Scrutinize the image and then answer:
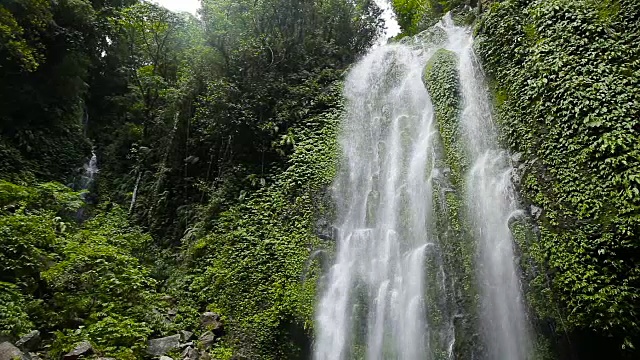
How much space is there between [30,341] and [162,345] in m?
2.08

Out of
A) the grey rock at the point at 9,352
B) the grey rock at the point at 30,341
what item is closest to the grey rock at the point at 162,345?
the grey rock at the point at 30,341

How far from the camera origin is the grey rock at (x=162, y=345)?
7.25 meters

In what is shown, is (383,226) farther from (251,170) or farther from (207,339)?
(251,170)

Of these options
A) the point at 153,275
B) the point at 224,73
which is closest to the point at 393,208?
the point at 153,275

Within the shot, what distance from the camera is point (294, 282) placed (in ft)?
30.3

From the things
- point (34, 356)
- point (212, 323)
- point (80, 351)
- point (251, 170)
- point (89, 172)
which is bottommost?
point (34, 356)

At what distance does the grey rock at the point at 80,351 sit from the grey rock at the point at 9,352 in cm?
62

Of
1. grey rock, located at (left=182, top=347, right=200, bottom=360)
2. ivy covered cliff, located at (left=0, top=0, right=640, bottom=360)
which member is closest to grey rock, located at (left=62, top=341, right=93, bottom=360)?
ivy covered cliff, located at (left=0, top=0, right=640, bottom=360)

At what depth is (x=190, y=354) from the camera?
7492 millimetres

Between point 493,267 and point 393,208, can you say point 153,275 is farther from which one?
point 493,267

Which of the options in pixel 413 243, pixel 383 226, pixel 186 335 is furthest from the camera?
pixel 383 226

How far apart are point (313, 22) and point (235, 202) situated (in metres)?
8.14

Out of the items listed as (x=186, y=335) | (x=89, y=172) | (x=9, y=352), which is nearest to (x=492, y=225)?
(x=186, y=335)

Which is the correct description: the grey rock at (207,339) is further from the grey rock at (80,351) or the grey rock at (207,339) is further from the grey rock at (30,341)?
the grey rock at (30,341)
